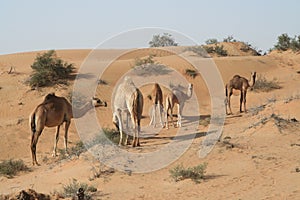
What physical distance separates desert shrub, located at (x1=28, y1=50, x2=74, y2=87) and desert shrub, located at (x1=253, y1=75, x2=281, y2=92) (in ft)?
35.4

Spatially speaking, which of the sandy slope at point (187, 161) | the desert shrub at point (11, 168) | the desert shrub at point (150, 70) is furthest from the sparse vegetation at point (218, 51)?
the desert shrub at point (11, 168)

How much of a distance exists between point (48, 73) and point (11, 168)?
38.6 feet

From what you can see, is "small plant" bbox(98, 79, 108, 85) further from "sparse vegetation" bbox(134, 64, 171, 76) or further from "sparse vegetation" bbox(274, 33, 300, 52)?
"sparse vegetation" bbox(274, 33, 300, 52)

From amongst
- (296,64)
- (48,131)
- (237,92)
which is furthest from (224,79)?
(48,131)

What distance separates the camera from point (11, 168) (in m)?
13.3

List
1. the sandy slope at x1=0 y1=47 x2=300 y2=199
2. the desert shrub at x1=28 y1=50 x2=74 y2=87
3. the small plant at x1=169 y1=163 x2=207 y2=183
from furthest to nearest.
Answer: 1. the desert shrub at x1=28 y1=50 x2=74 y2=87
2. the small plant at x1=169 y1=163 x2=207 y2=183
3. the sandy slope at x1=0 y1=47 x2=300 y2=199

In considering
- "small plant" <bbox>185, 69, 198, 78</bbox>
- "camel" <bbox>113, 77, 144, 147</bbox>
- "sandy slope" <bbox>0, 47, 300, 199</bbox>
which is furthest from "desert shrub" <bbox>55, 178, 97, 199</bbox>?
"small plant" <bbox>185, 69, 198, 78</bbox>

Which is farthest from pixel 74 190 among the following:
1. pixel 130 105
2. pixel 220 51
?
pixel 220 51

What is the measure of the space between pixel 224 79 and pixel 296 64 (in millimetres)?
8110

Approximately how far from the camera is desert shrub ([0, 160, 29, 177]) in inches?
517

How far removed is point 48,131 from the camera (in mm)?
18969

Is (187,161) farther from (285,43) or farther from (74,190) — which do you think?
(285,43)

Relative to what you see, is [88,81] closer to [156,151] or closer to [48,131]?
[48,131]

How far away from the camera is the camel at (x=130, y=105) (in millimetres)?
14117
